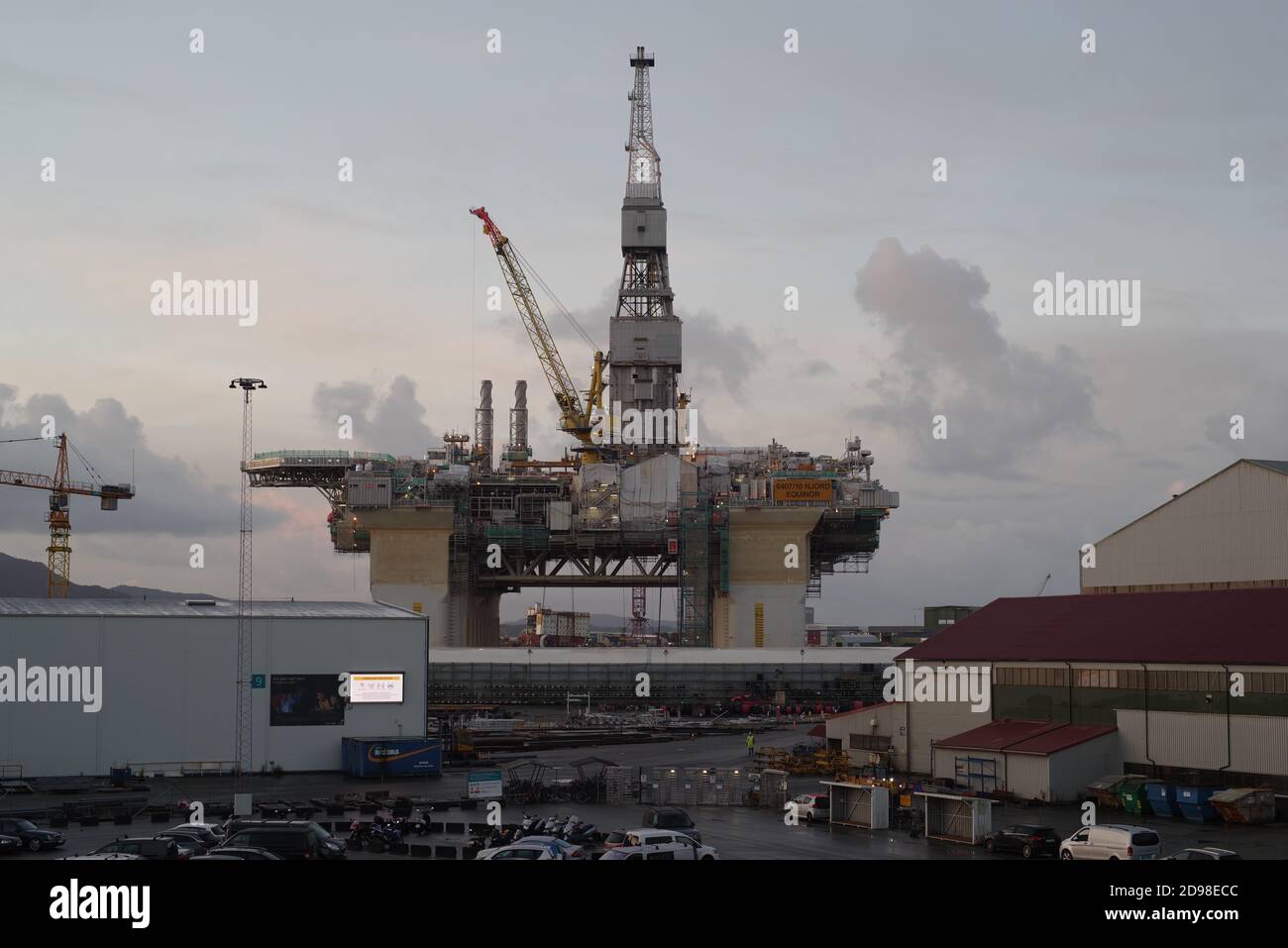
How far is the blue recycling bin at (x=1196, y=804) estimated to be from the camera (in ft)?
137

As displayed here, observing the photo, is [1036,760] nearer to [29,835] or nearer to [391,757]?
[391,757]

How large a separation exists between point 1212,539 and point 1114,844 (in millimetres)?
24985

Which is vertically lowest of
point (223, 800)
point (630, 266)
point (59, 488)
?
point (223, 800)

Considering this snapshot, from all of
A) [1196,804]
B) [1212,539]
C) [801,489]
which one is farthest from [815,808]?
[801,489]

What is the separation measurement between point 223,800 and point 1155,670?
32.2m

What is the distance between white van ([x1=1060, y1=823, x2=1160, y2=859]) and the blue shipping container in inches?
1164

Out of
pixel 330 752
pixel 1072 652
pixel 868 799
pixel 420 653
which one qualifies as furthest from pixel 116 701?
pixel 1072 652

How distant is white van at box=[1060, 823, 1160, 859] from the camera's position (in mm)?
32094

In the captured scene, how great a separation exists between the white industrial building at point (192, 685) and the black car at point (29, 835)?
63.0 ft

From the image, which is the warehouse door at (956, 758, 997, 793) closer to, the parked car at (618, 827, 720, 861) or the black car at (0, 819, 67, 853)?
the parked car at (618, 827, 720, 861)

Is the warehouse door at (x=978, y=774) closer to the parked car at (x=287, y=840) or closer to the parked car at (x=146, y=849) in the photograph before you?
the parked car at (x=287, y=840)

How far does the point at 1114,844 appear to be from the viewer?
32.5 m
